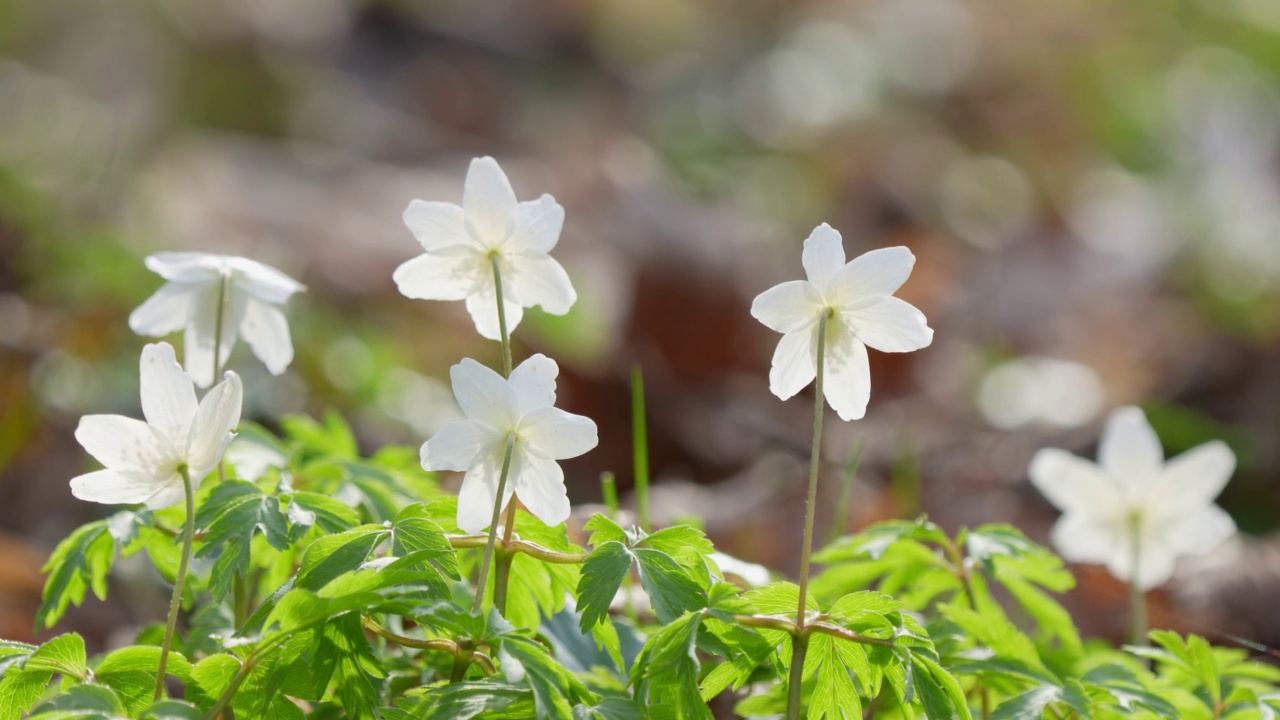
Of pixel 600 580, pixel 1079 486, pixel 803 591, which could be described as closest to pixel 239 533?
pixel 600 580

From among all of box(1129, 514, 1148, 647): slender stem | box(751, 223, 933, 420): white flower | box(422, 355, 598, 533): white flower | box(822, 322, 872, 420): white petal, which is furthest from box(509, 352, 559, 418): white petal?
box(1129, 514, 1148, 647): slender stem

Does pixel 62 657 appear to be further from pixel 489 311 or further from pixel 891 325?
pixel 891 325

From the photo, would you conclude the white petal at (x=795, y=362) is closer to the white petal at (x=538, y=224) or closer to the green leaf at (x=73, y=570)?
the white petal at (x=538, y=224)

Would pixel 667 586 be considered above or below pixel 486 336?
below

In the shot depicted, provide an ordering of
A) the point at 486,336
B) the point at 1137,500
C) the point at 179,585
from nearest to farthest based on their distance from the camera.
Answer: the point at 179,585 < the point at 486,336 < the point at 1137,500

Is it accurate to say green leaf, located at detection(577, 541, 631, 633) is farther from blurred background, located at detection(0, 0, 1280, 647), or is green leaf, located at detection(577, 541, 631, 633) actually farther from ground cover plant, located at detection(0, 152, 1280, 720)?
blurred background, located at detection(0, 0, 1280, 647)
